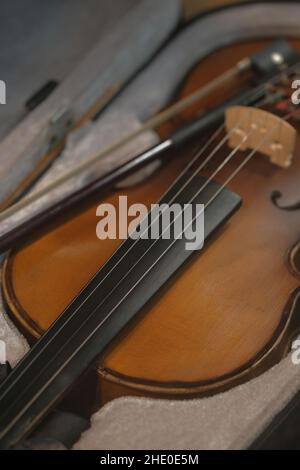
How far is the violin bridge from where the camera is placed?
1.04m

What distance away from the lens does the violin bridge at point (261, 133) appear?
1043mm

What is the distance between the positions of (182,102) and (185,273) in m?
0.43

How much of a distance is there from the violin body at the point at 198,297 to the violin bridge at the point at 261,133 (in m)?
0.04

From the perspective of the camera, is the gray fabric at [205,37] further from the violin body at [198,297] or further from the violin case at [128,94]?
the violin body at [198,297]

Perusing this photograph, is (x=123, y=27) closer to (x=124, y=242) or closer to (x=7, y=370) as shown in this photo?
(x=124, y=242)

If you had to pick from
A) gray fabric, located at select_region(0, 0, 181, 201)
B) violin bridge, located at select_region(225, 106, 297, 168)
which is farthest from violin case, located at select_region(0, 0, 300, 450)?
violin bridge, located at select_region(225, 106, 297, 168)

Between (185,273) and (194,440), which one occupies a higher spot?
(185,273)

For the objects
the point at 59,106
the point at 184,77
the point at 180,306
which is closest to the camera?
the point at 180,306

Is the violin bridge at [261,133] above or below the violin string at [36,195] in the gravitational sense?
above

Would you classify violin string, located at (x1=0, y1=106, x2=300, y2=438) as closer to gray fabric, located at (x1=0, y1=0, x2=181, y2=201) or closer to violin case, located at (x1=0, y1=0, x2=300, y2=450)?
violin case, located at (x1=0, y1=0, x2=300, y2=450)

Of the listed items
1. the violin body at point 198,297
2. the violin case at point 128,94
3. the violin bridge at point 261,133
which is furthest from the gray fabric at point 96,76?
the violin bridge at point 261,133

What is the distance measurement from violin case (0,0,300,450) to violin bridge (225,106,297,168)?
0.18m

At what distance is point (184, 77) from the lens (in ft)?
4.22

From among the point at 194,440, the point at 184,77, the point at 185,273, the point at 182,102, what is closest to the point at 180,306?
the point at 185,273
